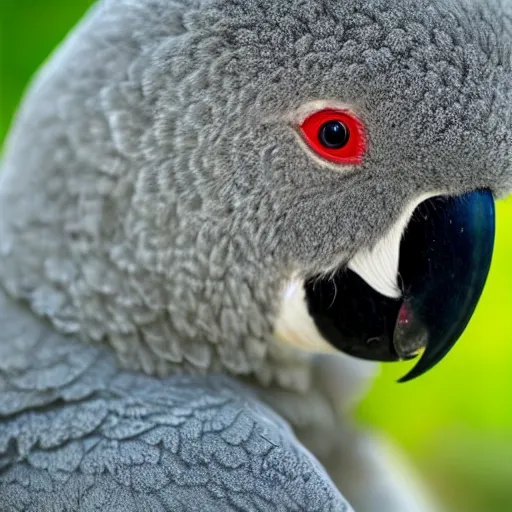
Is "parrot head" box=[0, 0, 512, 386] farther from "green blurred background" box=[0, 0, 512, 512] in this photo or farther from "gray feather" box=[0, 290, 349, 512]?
"green blurred background" box=[0, 0, 512, 512]

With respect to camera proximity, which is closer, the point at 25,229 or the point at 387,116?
the point at 387,116

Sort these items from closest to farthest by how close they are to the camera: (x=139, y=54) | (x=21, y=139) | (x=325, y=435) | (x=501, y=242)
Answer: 1. (x=139, y=54)
2. (x=21, y=139)
3. (x=325, y=435)
4. (x=501, y=242)

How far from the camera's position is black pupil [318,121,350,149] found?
100 centimetres

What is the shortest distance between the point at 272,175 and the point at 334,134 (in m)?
0.10

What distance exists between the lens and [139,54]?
3.51 ft

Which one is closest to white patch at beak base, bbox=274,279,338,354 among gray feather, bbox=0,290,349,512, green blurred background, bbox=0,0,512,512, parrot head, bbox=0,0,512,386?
parrot head, bbox=0,0,512,386

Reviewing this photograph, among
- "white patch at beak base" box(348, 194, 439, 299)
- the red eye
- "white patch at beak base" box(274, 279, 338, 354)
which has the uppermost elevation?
the red eye

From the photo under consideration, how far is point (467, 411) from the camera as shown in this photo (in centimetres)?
184

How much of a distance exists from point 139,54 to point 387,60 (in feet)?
1.20

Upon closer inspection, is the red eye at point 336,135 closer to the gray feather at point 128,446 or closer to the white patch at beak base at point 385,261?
the white patch at beak base at point 385,261

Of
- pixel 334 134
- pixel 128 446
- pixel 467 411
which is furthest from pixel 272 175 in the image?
pixel 467 411

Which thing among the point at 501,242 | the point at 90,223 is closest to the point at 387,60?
the point at 90,223

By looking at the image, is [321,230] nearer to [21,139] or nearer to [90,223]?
[90,223]

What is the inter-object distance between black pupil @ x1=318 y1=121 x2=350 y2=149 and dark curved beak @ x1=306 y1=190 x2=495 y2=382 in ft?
0.47
